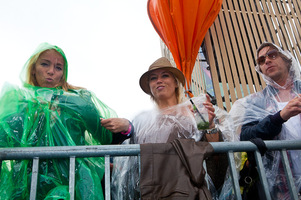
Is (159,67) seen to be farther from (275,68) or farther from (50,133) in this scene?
(50,133)

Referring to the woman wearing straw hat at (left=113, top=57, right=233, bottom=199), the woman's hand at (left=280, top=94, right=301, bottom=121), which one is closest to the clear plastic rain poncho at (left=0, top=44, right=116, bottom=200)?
the woman wearing straw hat at (left=113, top=57, right=233, bottom=199)

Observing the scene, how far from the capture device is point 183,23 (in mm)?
4270

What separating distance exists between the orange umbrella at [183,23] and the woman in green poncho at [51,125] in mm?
2807

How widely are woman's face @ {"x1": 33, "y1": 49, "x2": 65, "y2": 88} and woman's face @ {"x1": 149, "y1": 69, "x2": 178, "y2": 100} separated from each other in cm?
74

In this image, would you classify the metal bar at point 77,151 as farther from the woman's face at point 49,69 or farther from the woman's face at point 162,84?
the woman's face at point 162,84

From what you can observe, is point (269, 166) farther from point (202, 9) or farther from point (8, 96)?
point (202, 9)

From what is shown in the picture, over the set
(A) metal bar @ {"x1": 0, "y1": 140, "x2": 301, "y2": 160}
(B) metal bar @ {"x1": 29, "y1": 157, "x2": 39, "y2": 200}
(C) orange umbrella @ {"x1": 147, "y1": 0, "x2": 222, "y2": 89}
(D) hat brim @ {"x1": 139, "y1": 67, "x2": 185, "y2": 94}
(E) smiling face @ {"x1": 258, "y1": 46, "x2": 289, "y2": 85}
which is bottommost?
(B) metal bar @ {"x1": 29, "y1": 157, "x2": 39, "y2": 200}

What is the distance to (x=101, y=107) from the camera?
1.63 meters

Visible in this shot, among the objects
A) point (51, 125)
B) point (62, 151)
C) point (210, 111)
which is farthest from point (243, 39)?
point (62, 151)

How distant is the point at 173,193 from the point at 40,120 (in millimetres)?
776

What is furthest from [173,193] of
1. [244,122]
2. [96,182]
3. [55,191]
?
[244,122]

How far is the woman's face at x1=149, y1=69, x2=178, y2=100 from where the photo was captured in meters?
2.08

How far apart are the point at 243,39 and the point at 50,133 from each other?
4.69 metres

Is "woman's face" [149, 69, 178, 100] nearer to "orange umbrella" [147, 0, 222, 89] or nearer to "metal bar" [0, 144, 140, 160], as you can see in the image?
"metal bar" [0, 144, 140, 160]
